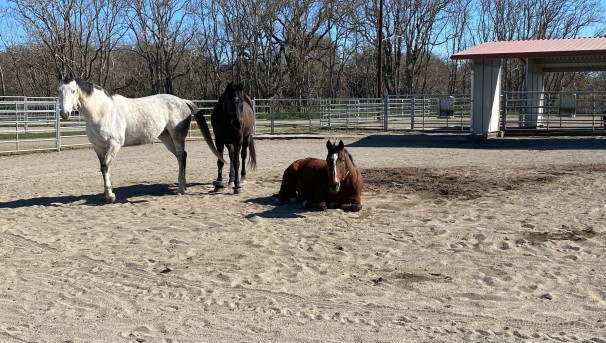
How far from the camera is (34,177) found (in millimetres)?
11836

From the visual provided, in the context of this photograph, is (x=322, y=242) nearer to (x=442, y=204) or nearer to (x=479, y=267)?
(x=479, y=267)

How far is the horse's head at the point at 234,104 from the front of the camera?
30.1 feet

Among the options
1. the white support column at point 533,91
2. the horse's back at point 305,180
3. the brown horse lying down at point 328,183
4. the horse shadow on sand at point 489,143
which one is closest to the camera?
the brown horse lying down at point 328,183

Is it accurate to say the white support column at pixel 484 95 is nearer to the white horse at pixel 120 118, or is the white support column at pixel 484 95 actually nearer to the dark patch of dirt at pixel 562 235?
the white horse at pixel 120 118

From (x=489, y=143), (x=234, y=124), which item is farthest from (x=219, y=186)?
(x=489, y=143)

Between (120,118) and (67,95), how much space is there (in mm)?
983

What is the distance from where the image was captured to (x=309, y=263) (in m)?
5.42

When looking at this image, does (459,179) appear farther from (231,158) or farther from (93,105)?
(93,105)

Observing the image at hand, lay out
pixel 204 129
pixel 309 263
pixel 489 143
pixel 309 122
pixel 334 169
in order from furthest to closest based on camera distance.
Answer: pixel 309 122 < pixel 489 143 < pixel 204 129 < pixel 334 169 < pixel 309 263

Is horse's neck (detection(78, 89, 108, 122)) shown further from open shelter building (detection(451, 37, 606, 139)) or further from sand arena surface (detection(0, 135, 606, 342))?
open shelter building (detection(451, 37, 606, 139))

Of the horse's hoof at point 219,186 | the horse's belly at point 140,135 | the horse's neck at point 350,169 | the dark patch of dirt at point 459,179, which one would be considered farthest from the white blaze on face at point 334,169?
the horse's belly at point 140,135

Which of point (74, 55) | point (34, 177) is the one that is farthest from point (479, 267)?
point (74, 55)

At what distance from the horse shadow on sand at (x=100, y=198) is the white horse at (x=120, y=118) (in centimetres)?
28

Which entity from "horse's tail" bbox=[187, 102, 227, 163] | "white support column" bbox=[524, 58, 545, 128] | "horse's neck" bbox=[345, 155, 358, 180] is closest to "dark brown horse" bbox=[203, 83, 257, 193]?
"horse's tail" bbox=[187, 102, 227, 163]
